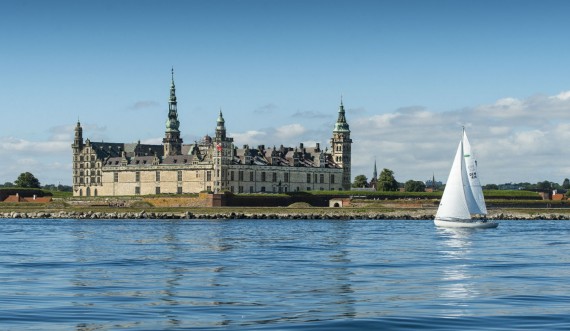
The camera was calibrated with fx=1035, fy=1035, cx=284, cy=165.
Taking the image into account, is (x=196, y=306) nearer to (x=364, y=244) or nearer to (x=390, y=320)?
(x=390, y=320)

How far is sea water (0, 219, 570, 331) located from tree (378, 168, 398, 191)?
407ft

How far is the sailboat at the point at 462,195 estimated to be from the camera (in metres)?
81.4

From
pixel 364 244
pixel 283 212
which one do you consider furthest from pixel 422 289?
pixel 283 212

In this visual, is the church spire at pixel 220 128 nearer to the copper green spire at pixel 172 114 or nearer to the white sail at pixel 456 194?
the copper green spire at pixel 172 114

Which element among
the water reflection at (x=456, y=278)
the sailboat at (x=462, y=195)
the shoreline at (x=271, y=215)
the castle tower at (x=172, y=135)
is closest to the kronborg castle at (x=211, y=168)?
the castle tower at (x=172, y=135)

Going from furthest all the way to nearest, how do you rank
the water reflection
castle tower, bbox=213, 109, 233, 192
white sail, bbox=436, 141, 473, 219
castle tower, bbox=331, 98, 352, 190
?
castle tower, bbox=331, 98, 352, 190, castle tower, bbox=213, 109, 233, 192, white sail, bbox=436, 141, 473, 219, the water reflection

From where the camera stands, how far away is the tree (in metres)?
184

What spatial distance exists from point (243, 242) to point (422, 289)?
29.6 metres

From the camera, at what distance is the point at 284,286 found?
34.7m

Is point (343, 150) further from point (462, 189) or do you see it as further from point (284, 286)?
point (284, 286)

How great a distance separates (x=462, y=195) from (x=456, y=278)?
4576 cm

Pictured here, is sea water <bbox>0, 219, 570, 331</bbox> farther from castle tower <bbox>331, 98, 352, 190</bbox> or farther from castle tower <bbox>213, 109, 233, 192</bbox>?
castle tower <bbox>331, 98, 352, 190</bbox>

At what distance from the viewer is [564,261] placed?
149 ft

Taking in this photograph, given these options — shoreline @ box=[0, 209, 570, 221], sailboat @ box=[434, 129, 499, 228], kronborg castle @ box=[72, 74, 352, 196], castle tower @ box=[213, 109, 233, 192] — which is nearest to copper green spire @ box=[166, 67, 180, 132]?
kronborg castle @ box=[72, 74, 352, 196]
